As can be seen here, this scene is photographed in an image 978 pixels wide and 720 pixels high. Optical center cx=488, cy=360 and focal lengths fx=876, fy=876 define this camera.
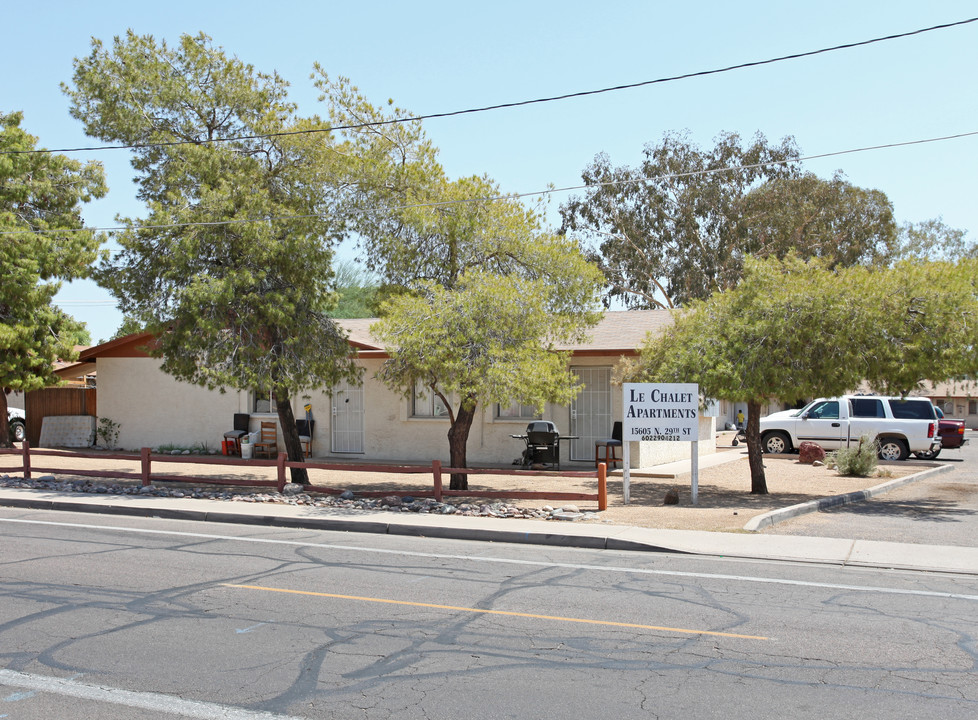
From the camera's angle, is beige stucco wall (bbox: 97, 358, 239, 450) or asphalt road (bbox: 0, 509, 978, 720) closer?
asphalt road (bbox: 0, 509, 978, 720)

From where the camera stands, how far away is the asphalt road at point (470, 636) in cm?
541

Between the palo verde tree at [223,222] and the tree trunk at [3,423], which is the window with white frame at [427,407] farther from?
the tree trunk at [3,423]

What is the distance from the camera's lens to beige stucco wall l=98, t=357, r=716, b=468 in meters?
21.9

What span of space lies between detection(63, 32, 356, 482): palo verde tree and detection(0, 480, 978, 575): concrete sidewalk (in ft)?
8.96

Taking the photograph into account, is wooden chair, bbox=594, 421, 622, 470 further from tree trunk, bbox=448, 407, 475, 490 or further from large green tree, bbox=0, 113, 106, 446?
large green tree, bbox=0, 113, 106, 446

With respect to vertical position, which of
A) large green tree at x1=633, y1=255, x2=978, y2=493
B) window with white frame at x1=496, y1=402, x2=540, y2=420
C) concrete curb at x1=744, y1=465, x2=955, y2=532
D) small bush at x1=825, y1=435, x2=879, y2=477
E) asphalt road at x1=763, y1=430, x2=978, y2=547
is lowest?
asphalt road at x1=763, y1=430, x2=978, y2=547

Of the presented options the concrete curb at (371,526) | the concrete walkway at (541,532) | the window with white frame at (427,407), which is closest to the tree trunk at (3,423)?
the concrete walkway at (541,532)

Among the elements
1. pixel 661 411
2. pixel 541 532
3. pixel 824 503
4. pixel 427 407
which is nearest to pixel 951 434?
pixel 824 503

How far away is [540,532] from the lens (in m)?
12.0

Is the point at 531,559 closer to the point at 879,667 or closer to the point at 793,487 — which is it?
the point at 879,667

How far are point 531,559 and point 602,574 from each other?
3.94ft

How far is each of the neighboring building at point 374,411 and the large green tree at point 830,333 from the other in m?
4.64

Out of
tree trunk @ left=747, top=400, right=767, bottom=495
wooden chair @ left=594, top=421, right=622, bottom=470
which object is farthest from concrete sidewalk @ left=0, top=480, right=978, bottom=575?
wooden chair @ left=594, top=421, right=622, bottom=470

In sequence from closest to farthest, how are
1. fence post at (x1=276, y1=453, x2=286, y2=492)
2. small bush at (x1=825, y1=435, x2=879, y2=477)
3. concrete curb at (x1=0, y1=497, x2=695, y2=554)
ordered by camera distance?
concrete curb at (x1=0, y1=497, x2=695, y2=554) → fence post at (x1=276, y1=453, x2=286, y2=492) → small bush at (x1=825, y1=435, x2=879, y2=477)
